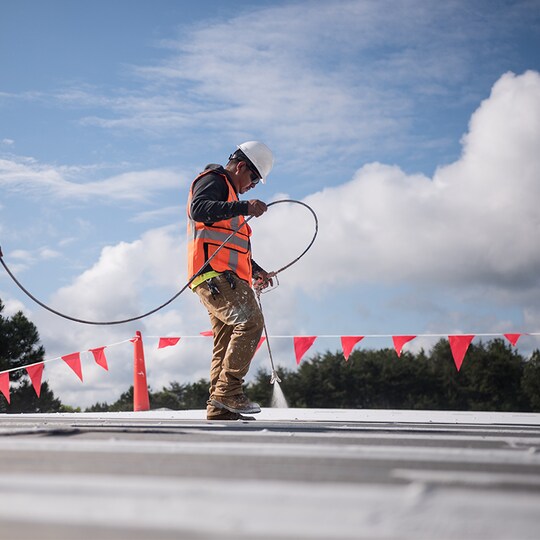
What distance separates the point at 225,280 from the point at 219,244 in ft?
1.07

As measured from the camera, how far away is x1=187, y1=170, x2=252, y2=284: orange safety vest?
266 inches

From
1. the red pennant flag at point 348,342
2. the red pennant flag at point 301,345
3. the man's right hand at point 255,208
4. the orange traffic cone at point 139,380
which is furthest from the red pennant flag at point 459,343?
the man's right hand at point 255,208

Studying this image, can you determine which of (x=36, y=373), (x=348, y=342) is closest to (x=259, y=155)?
(x=348, y=342)

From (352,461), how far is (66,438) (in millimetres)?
1649

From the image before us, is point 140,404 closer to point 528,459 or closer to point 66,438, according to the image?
point 66,438

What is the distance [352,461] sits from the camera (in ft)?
9.68

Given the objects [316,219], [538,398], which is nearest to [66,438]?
[316,219]

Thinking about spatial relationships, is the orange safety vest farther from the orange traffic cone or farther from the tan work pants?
the orange traffic cone

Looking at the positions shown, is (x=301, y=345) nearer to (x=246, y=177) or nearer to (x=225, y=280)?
(x=246, y=177)

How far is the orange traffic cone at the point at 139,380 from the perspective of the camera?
1241 cm

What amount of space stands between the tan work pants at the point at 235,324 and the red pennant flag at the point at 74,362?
8813mm

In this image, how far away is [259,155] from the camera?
23.6 feet

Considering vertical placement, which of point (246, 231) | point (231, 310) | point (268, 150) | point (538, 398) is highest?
point (268, 150)

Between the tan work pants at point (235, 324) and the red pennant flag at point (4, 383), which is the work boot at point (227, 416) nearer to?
the tan work pants at point (235, 324)
